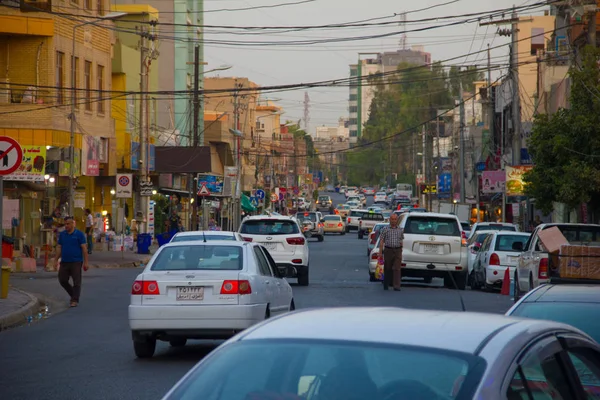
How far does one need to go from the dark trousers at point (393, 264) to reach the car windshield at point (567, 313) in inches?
669

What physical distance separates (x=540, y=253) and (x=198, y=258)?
26.8ft

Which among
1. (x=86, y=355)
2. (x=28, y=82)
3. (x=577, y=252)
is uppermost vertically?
(x=28, y=82)

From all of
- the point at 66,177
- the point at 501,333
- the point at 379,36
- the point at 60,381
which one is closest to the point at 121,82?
the point at 66,177

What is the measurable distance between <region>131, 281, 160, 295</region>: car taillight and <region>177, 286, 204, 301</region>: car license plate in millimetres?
280

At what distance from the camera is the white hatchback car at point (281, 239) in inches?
1119

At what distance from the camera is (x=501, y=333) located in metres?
4.73

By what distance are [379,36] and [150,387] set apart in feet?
75.2

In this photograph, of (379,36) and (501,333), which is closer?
(501,333)

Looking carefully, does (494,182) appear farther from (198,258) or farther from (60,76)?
(198,258)

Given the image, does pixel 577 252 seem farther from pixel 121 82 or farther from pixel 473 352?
pixel 121 82

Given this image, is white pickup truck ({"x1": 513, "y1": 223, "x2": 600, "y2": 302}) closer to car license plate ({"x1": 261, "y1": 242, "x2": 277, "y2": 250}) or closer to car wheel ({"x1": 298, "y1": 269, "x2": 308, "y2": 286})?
car wheel ({"x1": 298, "y1": 269, "x2": 308, "y2": 286})

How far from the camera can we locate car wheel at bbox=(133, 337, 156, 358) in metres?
13.9

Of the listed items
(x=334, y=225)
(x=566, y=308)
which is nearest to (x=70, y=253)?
(x=566, y=308)

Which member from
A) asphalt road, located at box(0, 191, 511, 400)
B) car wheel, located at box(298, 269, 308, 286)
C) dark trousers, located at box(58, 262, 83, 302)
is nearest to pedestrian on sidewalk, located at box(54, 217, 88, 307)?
dark trousers, located at box(58, 262, 83, 302)
